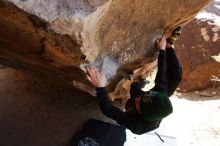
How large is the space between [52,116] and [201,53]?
3.58 meters

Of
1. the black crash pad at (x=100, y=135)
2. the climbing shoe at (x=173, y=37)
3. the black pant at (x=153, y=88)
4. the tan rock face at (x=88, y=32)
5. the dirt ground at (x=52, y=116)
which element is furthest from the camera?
the dirt ground at (x=52, y=116)

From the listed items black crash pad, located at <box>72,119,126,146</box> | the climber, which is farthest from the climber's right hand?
black crash pad, located at <box>72,119,126,146</box>

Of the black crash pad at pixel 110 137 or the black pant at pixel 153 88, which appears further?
the black crash pad at pixel 110 137

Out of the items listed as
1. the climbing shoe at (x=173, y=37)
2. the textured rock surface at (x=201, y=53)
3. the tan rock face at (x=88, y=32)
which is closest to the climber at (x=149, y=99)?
the climbing shoe at (x=173, y=37)

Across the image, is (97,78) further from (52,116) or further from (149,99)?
(52,116)

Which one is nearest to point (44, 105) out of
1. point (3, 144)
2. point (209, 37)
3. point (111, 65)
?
point (3, 144)

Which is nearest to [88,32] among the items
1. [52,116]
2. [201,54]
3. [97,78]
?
[97,78]

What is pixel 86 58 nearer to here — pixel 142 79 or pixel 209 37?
pixel 142 79

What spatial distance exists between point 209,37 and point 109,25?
4.57 m

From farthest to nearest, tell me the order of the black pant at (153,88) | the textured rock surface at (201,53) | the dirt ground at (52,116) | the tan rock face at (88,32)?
the textured rock surface at (201,53) → the dirt ground at (52,116) → the black pant at (153,88) → the tan rock face at (88,32)

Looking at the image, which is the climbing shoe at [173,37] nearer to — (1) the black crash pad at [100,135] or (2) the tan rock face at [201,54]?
(1) the black crash pad at [100,135]

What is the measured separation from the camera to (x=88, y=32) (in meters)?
2.62

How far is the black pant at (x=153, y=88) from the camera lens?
3.17m

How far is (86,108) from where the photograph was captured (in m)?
5.04
